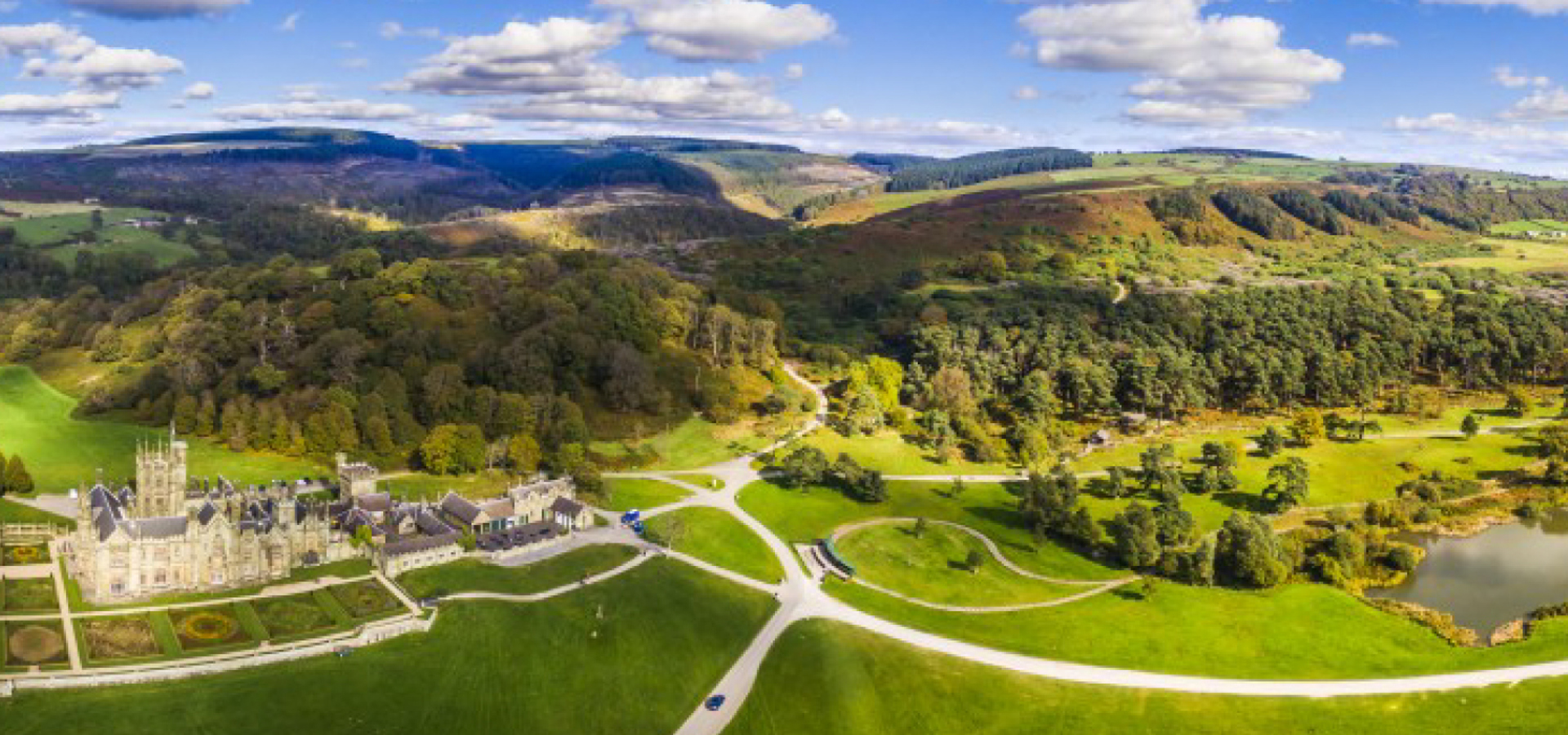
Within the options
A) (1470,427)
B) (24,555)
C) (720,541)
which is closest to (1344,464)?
(1470,427)

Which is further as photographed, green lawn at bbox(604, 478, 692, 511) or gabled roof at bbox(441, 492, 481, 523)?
green lawn at bbox(604, 478, 692, 511)

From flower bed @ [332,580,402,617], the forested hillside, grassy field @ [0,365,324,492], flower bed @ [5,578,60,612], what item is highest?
the forested hillside

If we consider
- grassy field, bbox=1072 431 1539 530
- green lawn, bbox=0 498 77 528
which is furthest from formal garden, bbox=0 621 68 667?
grassy field, bbox=1072 431 1539 530

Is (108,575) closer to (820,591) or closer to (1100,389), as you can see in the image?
(820,591)

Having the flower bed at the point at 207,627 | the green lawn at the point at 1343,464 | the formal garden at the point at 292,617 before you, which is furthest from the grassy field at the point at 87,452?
the green lawn at the point at 1343,464

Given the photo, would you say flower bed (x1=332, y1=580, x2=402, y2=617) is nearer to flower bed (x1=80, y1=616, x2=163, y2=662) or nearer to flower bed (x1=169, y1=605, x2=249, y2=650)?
flower bed (x1=169, y1=605, x2=249, y2=650)

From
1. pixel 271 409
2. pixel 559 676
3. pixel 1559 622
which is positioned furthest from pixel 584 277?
pixel 1559 622

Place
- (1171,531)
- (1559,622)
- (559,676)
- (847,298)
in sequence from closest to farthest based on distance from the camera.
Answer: (559,676) < (1559,622) < (1171,531) < (847,298)
